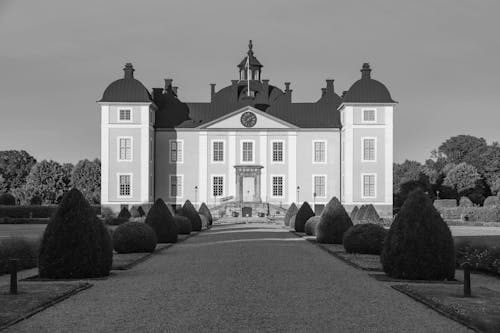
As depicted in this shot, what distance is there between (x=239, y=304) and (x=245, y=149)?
45781mm

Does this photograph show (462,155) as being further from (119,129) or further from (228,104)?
(119,129)

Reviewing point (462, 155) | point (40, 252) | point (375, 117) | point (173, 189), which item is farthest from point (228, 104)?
point (40, 252)

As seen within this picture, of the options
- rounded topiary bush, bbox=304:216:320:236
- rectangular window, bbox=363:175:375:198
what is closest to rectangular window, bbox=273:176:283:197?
rectangular window, bbox=363:175:375:198

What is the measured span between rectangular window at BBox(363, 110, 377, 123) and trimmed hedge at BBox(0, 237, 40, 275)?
37.6 m

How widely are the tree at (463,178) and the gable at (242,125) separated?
2054cm

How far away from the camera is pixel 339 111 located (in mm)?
56844

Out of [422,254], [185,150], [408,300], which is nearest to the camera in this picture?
[408,300]

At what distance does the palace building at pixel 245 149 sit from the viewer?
5253 cm

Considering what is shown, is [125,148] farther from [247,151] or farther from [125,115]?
[247,151]

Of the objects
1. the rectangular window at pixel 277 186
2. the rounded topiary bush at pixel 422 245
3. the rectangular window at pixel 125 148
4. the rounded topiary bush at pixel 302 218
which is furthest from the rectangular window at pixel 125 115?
the rounded topiary bush at pixel 422 245

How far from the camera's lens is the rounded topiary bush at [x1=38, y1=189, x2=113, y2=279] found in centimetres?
1345

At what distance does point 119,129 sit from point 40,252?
39.7 metres

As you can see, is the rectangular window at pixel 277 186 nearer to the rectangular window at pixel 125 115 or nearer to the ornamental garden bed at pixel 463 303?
the rectangular window at pixel 125 115

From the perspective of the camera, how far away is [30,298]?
10.7 meters
